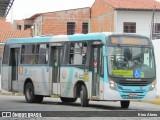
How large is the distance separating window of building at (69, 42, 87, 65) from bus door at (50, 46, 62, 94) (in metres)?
0.98

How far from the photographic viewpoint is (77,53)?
21.2 m

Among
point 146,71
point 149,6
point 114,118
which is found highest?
point 149,6

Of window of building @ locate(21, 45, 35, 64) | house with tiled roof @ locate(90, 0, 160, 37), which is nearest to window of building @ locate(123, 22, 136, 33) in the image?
house with tiled roof @ locate(90, 0, 160, 37)

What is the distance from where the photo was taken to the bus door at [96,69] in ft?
65.1

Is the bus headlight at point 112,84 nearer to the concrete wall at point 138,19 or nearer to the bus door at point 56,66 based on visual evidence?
the bus door at point 56,66

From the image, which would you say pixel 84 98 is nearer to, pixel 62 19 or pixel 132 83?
pixel 132 83

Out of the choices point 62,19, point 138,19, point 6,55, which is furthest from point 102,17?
point 6,55

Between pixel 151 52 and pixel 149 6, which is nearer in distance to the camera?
pixel 151 52

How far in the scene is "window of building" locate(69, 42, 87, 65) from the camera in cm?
2080

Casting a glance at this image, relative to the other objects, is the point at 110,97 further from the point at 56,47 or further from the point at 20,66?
the point at 20,66

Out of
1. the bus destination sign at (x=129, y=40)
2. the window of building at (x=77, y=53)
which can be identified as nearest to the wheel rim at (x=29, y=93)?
the window of building at (x=77, y=53)

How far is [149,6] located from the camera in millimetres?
59844

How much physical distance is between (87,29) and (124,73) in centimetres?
4588

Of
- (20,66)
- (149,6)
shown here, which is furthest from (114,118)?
(149,6)
